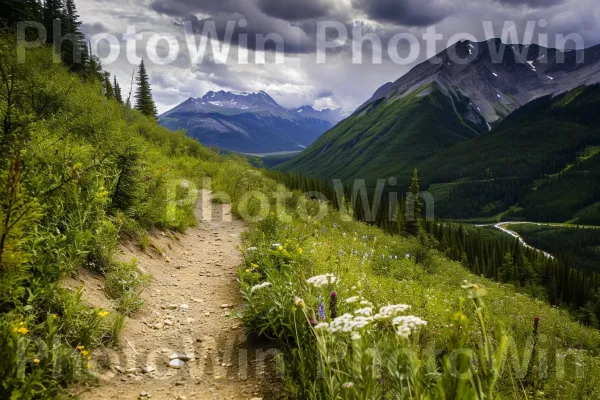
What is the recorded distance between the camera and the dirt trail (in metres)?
3.75

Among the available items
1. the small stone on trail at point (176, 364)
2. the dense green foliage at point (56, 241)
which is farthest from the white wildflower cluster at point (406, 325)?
the small stone on trail at point (176, 364)

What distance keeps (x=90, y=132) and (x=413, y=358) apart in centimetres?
1157

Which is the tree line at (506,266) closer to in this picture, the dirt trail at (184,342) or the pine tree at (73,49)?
the pine tree at (73,49)

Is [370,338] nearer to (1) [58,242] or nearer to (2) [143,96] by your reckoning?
(1) [58,242]

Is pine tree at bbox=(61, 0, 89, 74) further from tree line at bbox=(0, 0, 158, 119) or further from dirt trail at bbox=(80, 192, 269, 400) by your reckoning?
dirt trail at bbox=(80, 192, 269, 400)

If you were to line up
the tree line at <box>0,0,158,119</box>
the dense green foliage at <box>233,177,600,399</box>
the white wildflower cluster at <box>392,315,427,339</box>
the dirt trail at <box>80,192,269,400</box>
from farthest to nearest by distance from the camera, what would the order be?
the tree line at <box>0,0,158,119</box>, the dirt trail at <box>80,192,269,400</box>, the white wildflower cluster at <box>392,315,427,339</box>, the dense green foliage at <box>233,177,600,399</box>

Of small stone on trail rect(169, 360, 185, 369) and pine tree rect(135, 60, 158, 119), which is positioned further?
pine tree rect(135, 60, 158, 119)

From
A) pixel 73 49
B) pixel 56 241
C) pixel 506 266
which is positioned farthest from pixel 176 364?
pixel 506 266

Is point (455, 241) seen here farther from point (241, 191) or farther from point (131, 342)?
point (131, 342)

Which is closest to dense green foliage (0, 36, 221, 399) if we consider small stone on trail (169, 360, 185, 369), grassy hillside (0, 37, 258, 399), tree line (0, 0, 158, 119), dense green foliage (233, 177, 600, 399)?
grassy hillside (0, 37, 258, 399)

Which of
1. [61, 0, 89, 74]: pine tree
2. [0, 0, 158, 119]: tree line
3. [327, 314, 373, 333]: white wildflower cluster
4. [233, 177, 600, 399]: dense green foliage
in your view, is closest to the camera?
[233, 177, 600, 399]: dense green foliage

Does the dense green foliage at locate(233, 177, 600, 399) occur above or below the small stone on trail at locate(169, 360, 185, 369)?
above

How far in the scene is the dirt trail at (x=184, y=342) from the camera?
148 inches

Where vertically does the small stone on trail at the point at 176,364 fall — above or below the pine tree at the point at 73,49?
below
